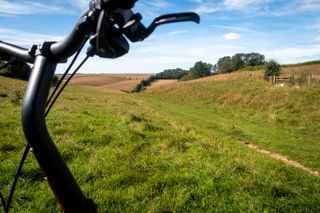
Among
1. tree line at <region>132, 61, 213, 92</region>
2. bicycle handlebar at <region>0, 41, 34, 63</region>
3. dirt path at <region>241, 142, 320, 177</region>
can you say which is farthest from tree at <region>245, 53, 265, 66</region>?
bicycle handlebar at <region>0, 41, 34, 63</region>

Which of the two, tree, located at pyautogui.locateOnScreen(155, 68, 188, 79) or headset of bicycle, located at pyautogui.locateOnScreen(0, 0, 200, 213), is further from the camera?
tree, located at pyautogui.locateOnScreen(155, 68, 188, 79)

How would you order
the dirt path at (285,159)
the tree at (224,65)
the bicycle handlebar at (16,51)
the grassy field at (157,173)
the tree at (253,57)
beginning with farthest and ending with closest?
the tree at (253,57), the tree at (224,65), the dirt path at (285,159), the grassy field at (157,173), the bicycle handlebar at (16,51)

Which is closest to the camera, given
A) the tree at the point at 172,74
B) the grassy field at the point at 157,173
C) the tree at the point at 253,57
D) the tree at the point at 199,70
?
the grassy field at the point at 157,173

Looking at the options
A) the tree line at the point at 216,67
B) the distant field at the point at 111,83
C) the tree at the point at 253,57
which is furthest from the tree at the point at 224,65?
the distant field at the point at 111,83

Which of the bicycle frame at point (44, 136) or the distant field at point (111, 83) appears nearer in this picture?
the bicycle frame at point (44, 136)

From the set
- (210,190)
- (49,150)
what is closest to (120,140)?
(210,190)

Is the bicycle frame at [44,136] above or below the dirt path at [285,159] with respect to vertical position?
above

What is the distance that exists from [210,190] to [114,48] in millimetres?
3916

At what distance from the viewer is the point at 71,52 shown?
1317 millimetres

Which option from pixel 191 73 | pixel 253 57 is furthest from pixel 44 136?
pixel 253 57

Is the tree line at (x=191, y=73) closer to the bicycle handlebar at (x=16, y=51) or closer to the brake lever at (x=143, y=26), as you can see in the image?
the bicycle handlebar at (x=16, y=51)

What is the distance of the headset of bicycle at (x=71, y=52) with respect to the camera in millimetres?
1160

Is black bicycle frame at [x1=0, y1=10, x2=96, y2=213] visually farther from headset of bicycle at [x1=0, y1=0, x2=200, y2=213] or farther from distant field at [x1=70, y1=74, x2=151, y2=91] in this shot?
distant field at [x1=70, y1=74, x2=151, y2=91]

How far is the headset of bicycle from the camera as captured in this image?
1.16 metres
